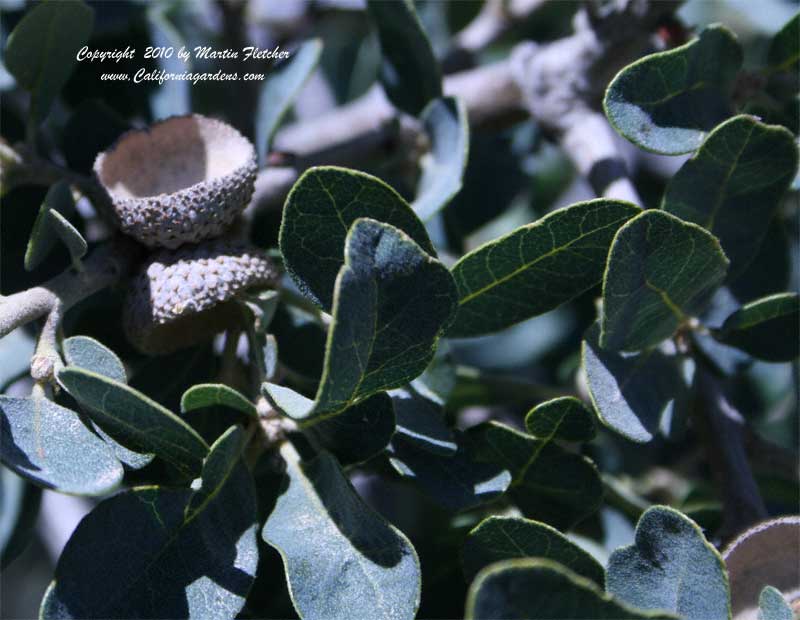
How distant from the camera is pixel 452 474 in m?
0.90

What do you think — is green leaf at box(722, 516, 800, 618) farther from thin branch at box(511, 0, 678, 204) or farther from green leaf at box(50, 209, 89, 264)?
green leaf at box(50, 209, 89, 264)

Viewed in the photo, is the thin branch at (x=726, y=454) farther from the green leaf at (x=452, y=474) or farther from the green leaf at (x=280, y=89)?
the green leaf at (x=280, y=89)

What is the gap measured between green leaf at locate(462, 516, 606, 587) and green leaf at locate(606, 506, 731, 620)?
1.2 inches

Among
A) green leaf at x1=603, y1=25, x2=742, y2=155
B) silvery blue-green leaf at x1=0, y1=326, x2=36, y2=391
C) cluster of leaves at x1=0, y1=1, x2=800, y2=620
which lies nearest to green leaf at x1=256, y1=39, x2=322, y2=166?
cluster of leaves at x1=0, y1=1, x2=800, y2=620

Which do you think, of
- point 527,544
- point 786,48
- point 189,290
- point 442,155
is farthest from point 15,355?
point 786,48

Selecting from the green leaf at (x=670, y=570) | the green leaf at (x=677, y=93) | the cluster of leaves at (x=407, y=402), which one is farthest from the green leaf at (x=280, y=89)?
the green leaf at (x=670, y=570)

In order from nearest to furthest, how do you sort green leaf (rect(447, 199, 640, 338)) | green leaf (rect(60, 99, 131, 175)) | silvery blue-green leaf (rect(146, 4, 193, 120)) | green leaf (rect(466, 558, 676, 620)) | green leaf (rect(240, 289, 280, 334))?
green leaf (rect(466, 558, 676, 620))
green leaf (rect(447, 199, 640, 338))
green leaf (rect(240, 289, 280, 334))
green leaf (rect(60, 99, 131, 175))
silvery blue-green leaf (rect(146, 4, 193, 120))

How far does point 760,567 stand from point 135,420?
544 mm

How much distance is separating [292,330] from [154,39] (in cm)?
51

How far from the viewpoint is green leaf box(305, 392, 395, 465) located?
2.83ft

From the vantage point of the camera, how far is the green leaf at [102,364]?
825mm

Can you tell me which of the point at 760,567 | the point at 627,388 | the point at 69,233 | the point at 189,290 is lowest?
the point at 760,567

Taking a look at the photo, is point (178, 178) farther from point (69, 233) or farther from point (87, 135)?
point (69, 233)

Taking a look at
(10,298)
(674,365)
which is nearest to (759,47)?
(674,365)
